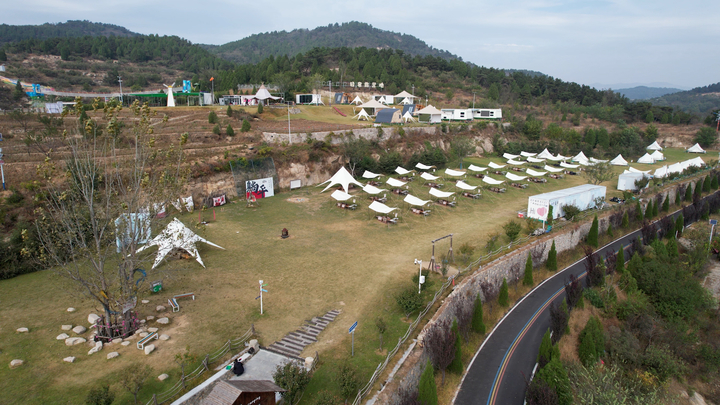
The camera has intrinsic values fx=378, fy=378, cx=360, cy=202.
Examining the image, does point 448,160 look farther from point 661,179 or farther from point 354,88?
point 354,88

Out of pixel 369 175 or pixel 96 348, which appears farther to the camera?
pixel 369 175

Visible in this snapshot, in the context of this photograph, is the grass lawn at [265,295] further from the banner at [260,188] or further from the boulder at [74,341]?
the banner at [260,188]

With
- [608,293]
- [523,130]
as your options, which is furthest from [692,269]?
[523,130]

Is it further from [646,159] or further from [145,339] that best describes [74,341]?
[646,159]

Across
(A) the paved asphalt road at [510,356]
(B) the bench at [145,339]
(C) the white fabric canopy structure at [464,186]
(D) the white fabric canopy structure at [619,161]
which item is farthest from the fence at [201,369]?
(D) the white fabric canopy structure at [619,161]

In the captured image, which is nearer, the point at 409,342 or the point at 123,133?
the point at 409,342

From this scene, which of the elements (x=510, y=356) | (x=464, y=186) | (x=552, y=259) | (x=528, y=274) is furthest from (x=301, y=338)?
(x=464, y=186)
